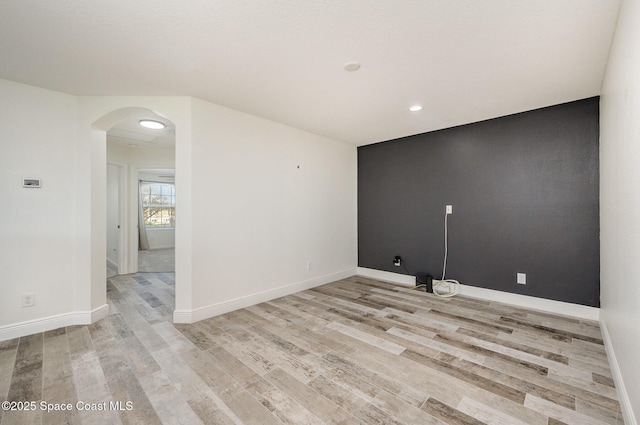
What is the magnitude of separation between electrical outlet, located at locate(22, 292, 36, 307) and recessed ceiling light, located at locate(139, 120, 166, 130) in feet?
7.74

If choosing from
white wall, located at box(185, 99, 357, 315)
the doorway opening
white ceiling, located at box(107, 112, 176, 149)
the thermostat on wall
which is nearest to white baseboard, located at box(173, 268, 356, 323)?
white wall, located at box(185, 99, 357, 315)

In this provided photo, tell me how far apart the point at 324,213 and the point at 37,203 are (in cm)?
340

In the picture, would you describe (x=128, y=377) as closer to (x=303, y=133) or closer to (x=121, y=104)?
(x=121, y=104)

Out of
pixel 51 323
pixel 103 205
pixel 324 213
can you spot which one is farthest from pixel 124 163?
pixel 324 213

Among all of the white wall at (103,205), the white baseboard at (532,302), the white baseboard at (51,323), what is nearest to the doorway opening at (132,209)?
the white baseboard at (51,323)

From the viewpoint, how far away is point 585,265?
2.94 meters

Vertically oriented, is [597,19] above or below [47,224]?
above

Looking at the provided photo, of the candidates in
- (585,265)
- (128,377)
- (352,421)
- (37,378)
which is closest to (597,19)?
(585,265)

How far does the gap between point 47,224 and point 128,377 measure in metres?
1.89

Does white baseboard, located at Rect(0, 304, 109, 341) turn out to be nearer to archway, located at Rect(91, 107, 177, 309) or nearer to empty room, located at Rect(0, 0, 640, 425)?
empty room, located at Rect(0, 0, 640, 425)

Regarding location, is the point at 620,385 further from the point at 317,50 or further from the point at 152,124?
the point at 152,124

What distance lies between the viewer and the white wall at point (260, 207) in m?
3.02

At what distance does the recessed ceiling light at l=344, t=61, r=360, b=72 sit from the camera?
221 centimetres

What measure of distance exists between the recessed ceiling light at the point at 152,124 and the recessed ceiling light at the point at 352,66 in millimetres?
2844
